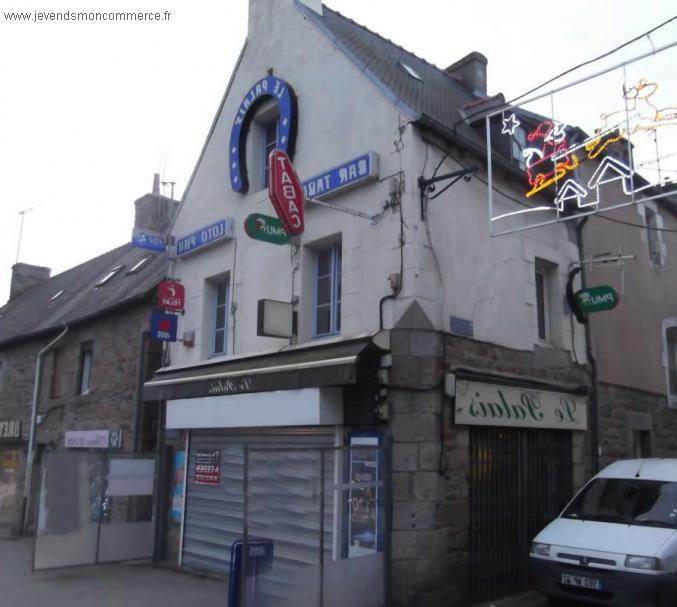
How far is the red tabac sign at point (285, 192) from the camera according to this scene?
815 cm

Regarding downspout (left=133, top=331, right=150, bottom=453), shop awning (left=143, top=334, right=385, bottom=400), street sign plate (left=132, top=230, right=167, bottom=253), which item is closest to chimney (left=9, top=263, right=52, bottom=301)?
downspout (left=133, top=331, right=150, bottom=453)

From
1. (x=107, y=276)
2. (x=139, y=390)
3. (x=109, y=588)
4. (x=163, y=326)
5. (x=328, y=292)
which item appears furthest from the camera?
(x=107, y=276)

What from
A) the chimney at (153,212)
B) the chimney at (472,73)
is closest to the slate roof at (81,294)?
the chimney at (153,212)

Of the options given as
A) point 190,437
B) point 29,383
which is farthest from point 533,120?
point 29,383

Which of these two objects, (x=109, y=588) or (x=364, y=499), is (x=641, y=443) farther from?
(x=109, y=588)

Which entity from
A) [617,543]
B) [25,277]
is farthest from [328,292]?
[25,277]

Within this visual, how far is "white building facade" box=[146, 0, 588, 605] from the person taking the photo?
7570mm

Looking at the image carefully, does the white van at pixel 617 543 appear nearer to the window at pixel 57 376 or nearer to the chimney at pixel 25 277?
the window at pixel 57 376

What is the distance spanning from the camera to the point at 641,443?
1166cm

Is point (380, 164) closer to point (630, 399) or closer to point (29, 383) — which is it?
point (630, 399)

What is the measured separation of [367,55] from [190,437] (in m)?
6.50

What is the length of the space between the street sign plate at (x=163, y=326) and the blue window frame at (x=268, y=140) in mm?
2788

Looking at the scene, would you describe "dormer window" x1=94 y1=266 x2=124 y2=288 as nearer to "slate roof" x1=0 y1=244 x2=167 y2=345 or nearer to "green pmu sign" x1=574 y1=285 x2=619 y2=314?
"slate roof" x1=0 y1=244 x2=167 y2=345

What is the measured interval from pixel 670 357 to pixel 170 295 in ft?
30.4
